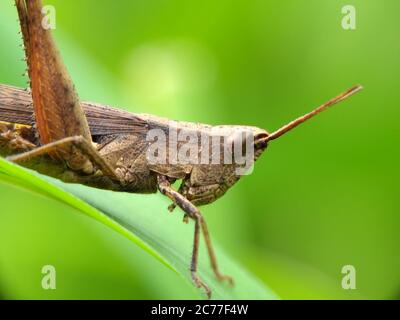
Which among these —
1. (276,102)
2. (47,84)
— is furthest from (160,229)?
(276,102)

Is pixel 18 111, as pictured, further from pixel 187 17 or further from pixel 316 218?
pixel 316 218
